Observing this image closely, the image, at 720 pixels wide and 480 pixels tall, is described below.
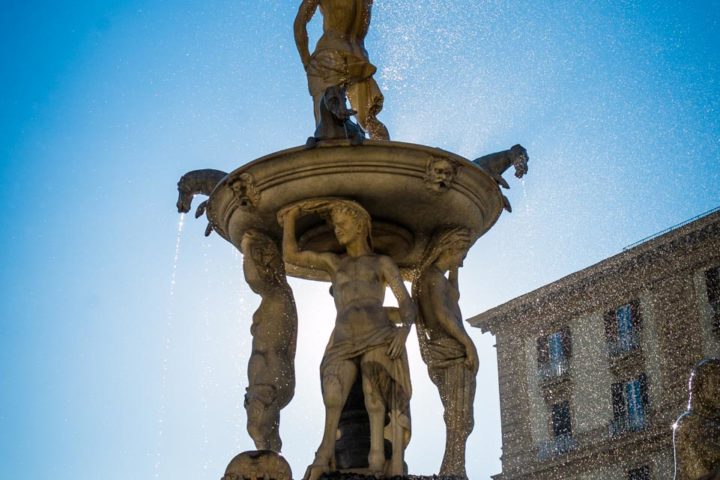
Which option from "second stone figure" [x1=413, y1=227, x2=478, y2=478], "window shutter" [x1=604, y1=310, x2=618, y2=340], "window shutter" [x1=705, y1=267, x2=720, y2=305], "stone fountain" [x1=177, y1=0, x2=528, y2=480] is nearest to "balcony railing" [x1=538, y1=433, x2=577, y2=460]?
"window shutter" [x1=604, y1=310, x2=618, y2=340]

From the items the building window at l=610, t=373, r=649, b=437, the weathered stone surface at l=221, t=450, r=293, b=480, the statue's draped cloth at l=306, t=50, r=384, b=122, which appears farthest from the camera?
the building window at l=610, t=373, r=649, b=437

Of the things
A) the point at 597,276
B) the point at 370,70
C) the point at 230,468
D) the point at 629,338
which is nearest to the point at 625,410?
the point at 629,338

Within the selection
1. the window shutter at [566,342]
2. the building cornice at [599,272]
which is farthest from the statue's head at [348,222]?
the window shutter at [566,342]

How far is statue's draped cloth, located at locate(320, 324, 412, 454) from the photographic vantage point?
6824 mm

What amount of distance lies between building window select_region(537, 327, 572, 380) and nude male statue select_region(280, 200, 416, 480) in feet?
89.4

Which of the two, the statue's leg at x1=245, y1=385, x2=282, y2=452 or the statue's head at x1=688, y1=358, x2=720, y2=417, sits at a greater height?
the statue's leg at x1=245, y1=385, x2=282, y2=452

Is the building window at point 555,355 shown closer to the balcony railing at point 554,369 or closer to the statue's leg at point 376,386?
the balcony railing at point 554,369

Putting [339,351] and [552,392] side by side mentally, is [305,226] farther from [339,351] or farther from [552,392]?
[552,392]

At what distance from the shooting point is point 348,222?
7.29 metres

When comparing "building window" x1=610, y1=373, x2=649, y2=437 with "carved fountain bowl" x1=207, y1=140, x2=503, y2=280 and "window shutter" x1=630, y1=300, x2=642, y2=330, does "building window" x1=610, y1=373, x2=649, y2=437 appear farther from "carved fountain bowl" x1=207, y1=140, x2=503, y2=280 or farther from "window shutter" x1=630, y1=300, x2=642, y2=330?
"carved fountain bowl" x1=207, y1=140, x2=503, y2=280

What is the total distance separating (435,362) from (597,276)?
25.9 metres

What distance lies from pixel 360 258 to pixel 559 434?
2717 cm

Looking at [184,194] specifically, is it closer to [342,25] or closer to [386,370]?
[342,25]

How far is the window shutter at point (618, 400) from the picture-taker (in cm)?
3091
